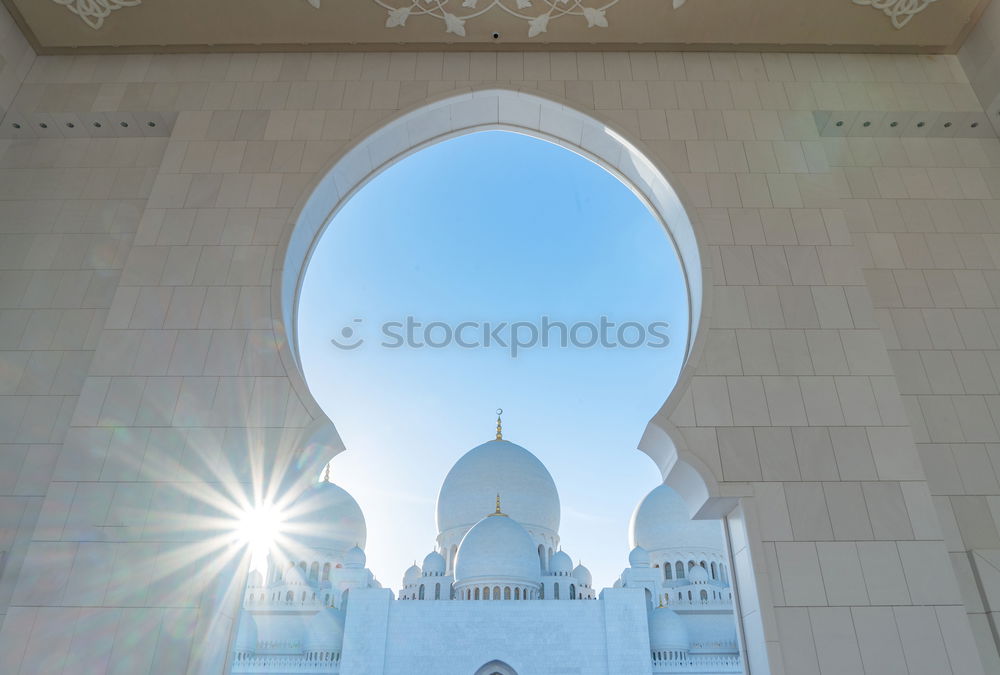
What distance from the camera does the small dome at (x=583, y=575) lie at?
61.0ft

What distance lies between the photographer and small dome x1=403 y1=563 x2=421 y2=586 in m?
18.6

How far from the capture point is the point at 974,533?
10.1 feet

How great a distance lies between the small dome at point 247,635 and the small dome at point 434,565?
16.2 feet

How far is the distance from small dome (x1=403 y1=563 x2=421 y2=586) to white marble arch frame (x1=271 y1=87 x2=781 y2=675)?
16.6m

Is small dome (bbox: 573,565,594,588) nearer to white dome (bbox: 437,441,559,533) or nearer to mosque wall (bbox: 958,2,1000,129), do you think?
white dome (bbox: 437,441,559,533)

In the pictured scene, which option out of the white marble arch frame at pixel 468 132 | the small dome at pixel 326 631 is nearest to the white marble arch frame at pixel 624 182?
the white marble arch frame at pixel 468 132

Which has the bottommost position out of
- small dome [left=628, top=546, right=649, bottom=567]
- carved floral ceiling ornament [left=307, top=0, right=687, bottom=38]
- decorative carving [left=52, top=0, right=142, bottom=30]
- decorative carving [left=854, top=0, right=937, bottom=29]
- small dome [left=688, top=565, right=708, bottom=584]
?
decorative carving [left=52, top=0, right=142, bottom=30]

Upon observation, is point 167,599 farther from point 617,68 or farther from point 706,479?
point 617,68

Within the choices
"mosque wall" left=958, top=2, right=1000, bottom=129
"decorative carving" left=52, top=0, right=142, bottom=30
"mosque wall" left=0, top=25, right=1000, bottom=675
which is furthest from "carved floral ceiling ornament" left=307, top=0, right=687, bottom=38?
"mosque wall" left=958, top=2, right=1000, bottom=129

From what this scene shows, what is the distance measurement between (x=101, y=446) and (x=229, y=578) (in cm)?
100

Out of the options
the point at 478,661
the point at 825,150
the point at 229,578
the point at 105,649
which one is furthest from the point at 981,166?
the point at 478,661

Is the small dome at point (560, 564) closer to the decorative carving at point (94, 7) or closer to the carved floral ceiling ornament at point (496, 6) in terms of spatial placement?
the carved floral ceiling ornament at point (496, 6)

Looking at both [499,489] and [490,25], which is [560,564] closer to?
[499,489]

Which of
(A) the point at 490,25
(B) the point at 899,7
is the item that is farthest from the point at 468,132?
(B) the point at 899,7
